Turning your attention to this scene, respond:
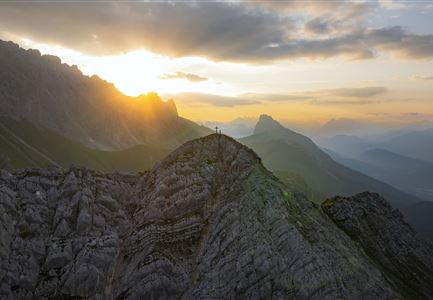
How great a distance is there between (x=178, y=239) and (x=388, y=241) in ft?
160

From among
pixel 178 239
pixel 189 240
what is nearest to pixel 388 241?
pixel 189 240

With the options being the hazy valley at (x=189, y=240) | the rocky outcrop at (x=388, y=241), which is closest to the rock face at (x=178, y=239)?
the hazy valley at (x=189, y=240)

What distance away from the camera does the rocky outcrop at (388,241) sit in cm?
7732

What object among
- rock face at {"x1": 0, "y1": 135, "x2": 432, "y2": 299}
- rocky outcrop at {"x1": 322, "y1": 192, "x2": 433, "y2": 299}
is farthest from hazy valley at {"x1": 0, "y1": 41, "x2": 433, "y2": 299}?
rocky outcrop at {"x1": 322, "y1": 192, "x2": 433, "y2": 299}

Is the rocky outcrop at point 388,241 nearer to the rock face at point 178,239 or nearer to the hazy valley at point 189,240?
the hazy valley at point 189,240

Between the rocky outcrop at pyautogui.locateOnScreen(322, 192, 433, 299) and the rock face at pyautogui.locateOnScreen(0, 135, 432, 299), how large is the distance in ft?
5.37

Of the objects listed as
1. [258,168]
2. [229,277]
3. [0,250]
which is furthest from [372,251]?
[0,250]

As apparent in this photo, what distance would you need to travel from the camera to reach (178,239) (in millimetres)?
71125

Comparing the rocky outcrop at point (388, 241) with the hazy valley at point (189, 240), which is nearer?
the hazy valley at point (189, 240)

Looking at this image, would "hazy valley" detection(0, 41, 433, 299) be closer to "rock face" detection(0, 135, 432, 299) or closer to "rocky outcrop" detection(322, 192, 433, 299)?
"rock face" detection(0, 135, 432, 299)

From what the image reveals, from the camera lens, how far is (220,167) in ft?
273

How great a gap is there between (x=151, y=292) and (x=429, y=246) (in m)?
74.6

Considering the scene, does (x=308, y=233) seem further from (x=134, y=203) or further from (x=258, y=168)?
(x=134, y=203)

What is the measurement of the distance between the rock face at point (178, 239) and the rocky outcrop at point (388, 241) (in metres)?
1.64
